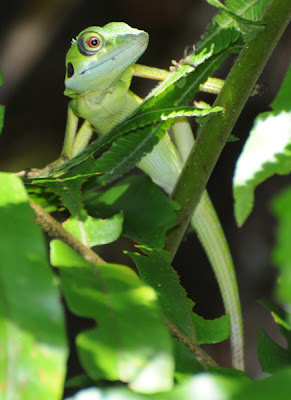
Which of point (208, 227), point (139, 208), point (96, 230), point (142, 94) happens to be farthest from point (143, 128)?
point (142, 94)

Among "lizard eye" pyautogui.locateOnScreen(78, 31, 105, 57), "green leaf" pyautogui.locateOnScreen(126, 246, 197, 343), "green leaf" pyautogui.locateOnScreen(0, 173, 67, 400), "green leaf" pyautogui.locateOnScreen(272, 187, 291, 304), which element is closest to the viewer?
"green leaf" pyautogui.locateOnScreen(272, 187, 291, 304)

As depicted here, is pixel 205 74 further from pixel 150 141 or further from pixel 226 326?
pixel 226 326

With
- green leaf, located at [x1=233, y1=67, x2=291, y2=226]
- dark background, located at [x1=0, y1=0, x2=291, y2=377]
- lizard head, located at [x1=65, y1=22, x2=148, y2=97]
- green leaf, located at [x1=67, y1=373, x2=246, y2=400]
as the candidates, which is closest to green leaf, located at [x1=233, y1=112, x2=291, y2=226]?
green leaf, located at [x1=233, y1=67, x2=291, y2=226]

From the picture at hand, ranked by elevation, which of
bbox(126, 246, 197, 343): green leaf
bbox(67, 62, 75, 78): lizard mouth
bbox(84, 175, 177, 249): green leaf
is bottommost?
bbox(126, 246, 197, 343): green leaf

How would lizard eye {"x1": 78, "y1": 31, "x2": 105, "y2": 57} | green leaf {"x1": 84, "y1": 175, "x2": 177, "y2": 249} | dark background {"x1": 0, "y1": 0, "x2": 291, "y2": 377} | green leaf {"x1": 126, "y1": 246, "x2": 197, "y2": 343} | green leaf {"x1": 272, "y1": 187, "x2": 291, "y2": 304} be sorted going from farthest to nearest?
dark background {"x1": 0, "y1": 0, "x2": 291, "y2": 377} → lizard eye {"x1": 78, "y1": 31, "x2": 105, "y2": 57} → green leaf {"x1": 84, "y1": 175, "x2": 177, "y2": 249} → green leaf {"x1": 126, "y1": 246, "x2": 197, "y2": 343} → green leaf {"x1": 272, "y1": 187, "x2": 291, "y2": 304}

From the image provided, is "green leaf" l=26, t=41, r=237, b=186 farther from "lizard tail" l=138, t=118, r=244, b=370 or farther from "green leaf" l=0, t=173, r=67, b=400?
"lizard tail" l=138, t=118, r=244, b=370

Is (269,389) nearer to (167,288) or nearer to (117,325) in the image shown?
(117,325)
